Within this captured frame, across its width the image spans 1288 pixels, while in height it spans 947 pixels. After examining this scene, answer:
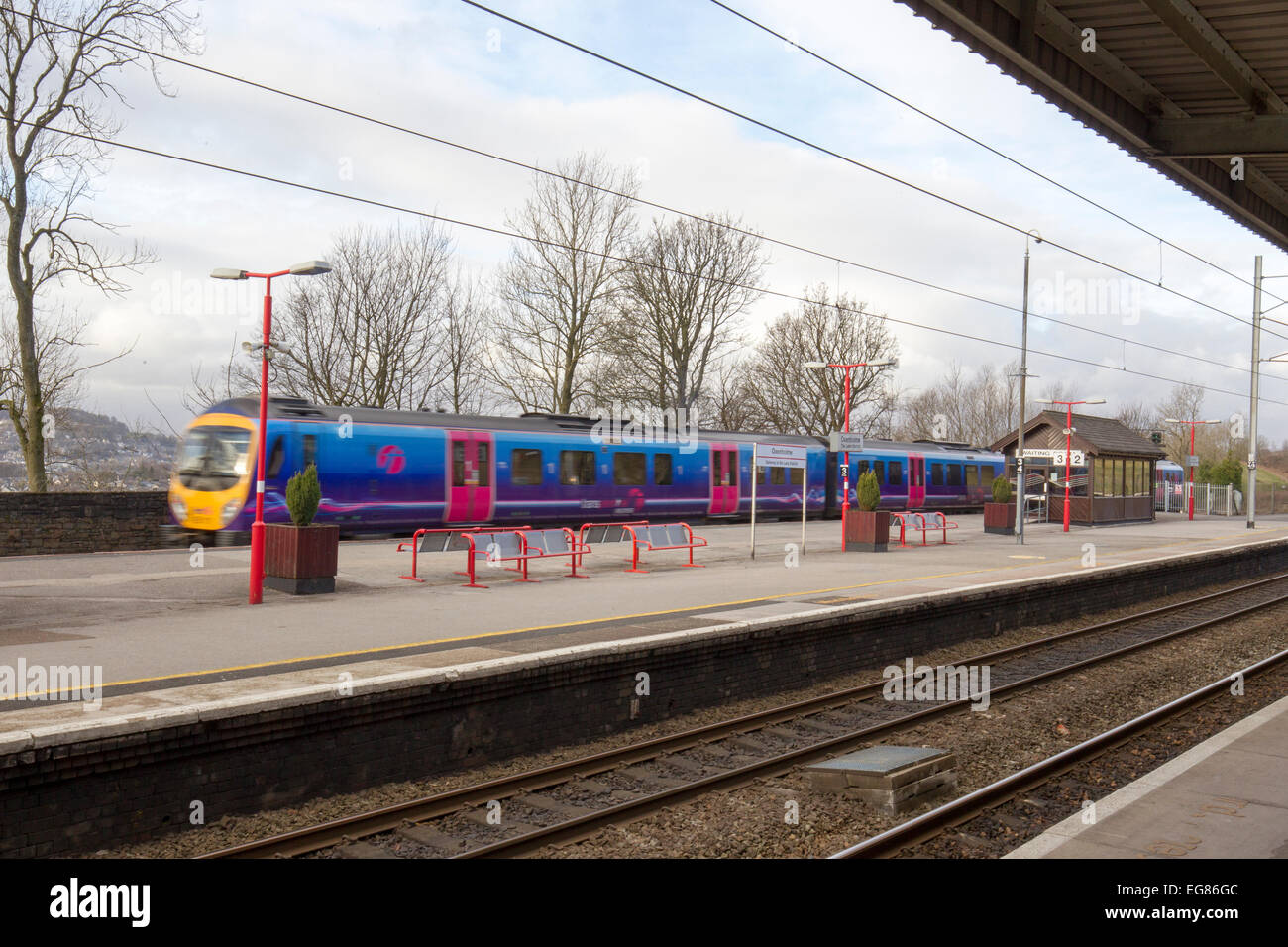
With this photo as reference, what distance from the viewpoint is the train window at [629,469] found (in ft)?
86.9

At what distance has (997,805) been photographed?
7562 millimetres

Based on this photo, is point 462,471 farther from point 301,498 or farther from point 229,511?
point 301,498

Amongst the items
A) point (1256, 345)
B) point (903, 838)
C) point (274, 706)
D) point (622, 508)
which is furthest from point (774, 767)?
point (1256, 345)

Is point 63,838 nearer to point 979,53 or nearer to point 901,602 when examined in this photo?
point 979,53

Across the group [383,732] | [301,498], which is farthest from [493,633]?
[301,498]

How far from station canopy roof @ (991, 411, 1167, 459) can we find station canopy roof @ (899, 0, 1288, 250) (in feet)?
87.3

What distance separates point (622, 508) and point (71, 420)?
15.1 meters

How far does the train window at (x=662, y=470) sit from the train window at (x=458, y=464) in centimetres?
633

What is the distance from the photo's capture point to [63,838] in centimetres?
627

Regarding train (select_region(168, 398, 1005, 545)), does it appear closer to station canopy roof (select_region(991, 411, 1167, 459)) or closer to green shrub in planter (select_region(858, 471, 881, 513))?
green shrub in planter (select_region(858, 471, 881, 513))

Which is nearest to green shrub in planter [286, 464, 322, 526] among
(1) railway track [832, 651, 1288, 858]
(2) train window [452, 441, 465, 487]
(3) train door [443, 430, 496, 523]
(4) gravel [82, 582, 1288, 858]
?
(4) gravel [82, 582, 1288, 858]

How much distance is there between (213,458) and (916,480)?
2517 cm

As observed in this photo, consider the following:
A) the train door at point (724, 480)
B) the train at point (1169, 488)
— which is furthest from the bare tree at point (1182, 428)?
the train door at point (724, 480)

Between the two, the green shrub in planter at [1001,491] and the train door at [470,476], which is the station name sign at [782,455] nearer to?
the train door at [470,476]
